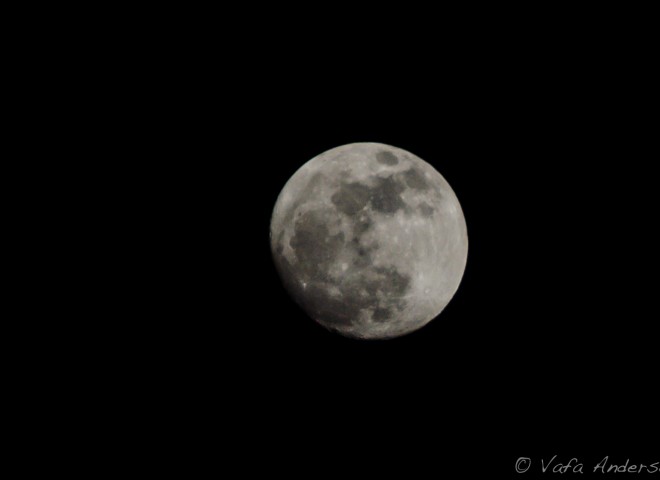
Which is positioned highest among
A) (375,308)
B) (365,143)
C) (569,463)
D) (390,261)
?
(365,143)

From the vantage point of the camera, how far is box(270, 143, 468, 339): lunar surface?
321 centimetres

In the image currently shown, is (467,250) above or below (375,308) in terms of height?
above

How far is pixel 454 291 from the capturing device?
369 cm

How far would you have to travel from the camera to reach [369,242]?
3.18 metres

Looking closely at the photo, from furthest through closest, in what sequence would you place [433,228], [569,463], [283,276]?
1. [283,276]
2. [433,228]
3. [569,463]

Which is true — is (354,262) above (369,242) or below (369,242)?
below

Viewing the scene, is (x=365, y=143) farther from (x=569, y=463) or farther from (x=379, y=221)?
(x=569, y=463)

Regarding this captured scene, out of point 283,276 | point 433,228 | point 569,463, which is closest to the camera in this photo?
point 569,463

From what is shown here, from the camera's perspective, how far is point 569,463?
3.08 m

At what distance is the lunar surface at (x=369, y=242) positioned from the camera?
3.21 meters

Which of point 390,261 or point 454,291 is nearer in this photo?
point 390,261

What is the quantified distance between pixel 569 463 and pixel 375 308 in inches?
67.8

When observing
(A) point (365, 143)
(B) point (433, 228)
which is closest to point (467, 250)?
(B) point (433, 228)

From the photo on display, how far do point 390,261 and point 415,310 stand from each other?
504 mm
